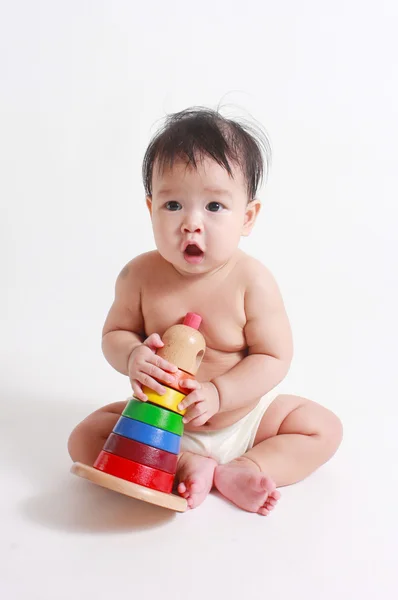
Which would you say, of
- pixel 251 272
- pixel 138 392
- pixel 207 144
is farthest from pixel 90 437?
pixel 207 144

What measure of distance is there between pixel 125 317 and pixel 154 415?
0.93ft

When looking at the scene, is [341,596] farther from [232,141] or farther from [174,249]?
[232,141]

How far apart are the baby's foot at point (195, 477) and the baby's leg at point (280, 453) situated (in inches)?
1.0

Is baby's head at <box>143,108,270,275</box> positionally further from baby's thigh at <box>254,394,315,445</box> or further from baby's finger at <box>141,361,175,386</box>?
baby's thigh at <box>254,394,315,445</box>

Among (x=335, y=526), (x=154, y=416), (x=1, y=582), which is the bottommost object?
(x=1, y=582)

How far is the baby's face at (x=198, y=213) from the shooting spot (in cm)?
153

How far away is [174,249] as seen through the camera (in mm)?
1566

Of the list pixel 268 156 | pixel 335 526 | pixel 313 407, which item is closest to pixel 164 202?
pixel 268 156

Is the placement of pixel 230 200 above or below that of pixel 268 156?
below

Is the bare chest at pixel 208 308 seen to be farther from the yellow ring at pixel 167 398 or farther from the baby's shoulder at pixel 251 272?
the yellow ring at pixel 167 398

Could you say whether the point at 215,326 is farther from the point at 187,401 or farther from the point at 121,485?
the point at 121,485

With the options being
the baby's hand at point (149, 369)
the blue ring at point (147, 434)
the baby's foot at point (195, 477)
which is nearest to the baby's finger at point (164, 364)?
the baby's hand at point (149, 369)

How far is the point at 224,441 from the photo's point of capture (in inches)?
66.6

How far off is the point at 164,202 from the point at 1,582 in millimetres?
732
